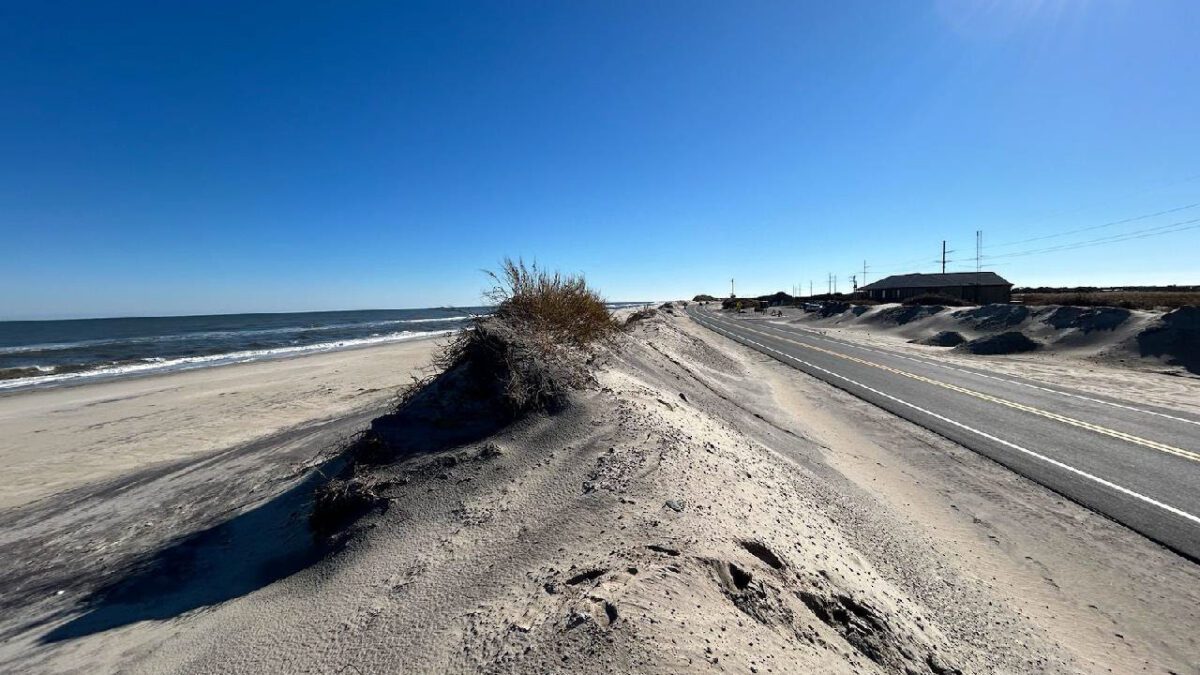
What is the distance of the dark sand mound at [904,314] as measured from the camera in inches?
1614

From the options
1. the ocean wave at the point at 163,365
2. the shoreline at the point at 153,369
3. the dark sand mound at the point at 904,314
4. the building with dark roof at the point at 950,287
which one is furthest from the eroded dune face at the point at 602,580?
the building with dark roof at the point at 950,287

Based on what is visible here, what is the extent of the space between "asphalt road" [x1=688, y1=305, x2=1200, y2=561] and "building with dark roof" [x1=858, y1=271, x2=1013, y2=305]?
49805mm

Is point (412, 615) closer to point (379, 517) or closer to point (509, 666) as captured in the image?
point (509, 666)

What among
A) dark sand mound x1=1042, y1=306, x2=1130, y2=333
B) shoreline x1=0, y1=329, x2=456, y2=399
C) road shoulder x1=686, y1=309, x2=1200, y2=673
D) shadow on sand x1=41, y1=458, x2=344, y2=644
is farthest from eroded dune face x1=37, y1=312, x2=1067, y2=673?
dark sand mound x1=1042, y1=306, x2=1130, y2=333

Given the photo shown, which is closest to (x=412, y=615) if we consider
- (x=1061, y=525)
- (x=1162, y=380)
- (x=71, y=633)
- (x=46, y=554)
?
(x=71, y=633)

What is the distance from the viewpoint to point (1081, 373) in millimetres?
17406

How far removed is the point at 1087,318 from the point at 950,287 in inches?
1573

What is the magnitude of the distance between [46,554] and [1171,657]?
10.5 meters

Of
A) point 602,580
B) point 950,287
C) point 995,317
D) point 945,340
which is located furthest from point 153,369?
point 950,287

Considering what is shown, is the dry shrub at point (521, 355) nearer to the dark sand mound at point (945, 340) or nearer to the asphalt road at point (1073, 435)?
the asphalt road at point (1073, 435)

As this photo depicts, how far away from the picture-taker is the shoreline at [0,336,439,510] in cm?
926

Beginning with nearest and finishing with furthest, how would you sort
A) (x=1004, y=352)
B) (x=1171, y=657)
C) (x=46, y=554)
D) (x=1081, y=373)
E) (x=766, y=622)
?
(x=766, y=622) < (x=1171, y=657) < (x=46, y=554) < (x=1081, y=373) < (x=1004, y=352)

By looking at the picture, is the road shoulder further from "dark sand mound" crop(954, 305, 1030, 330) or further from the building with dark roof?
the building with dark roof

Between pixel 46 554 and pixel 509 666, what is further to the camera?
pixel 46 554
